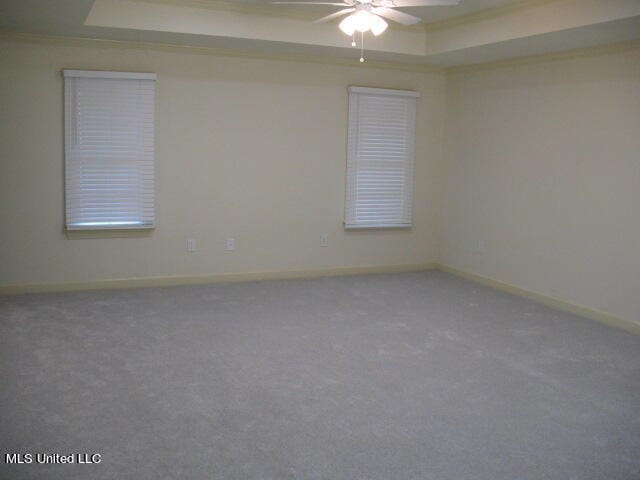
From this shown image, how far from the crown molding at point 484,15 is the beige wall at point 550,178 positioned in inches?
34.3

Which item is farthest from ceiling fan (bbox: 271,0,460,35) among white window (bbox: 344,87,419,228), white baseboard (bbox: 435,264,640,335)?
white baseboard (bbox: 435,264,640,335)

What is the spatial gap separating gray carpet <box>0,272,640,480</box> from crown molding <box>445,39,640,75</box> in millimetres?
2273

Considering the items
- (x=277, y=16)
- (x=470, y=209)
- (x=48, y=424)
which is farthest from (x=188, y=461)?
(x=470, y=209)

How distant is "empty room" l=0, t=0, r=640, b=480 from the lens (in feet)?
10.9

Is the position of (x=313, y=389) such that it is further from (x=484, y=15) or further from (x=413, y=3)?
(x=484, y=15)

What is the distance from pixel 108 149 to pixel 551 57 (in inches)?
165

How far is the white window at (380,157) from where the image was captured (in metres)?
7.01

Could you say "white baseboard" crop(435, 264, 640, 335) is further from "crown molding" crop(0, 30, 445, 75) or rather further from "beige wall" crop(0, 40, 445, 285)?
"crown molding" crop(0, 30, 445, 75)

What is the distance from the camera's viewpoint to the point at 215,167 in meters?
6.51

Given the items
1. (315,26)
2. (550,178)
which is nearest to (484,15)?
(315,26)

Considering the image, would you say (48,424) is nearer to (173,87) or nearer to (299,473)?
(299,473)

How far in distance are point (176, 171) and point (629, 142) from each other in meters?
4.08

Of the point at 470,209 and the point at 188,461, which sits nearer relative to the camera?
the point at 188,461

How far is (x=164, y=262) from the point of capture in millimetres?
6441
